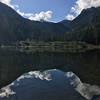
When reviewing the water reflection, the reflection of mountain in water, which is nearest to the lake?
the water reflection

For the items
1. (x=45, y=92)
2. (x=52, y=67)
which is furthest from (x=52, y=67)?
(x=45, y=92)

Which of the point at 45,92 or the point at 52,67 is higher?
the point at 45,92

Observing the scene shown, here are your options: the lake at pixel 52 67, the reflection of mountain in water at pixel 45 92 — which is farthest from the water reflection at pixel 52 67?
the reflection of mountain in water at pixel 45 92

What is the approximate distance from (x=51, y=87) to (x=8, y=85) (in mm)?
5986

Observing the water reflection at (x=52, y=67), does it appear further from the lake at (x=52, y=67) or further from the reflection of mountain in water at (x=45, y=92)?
the reflection of mountain in water at (x=45, y=92)

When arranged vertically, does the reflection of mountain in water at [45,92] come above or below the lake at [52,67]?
above

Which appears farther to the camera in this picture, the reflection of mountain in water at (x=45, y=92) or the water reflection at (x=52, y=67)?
the water reflection at (x=52, y=67)

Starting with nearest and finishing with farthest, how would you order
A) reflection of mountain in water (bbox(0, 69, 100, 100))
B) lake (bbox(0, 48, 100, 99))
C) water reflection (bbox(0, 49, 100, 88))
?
reflection of mountain in water (bbox(0, 69, 100, 100)), lake (bbox(0, 48, 100, 99)), water reflection (bbox(0, 49, 100, 88))

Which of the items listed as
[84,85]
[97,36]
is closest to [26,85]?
[84,85]

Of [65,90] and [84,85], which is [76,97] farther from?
[84,85]

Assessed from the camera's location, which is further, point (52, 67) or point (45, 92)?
point (52, 67)

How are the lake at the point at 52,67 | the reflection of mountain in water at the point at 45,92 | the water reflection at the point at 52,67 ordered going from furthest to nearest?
the water reflection at the point at 52,67 < the lake at the point at 52,67 < the reflection of mountain in water at the point at 45,92

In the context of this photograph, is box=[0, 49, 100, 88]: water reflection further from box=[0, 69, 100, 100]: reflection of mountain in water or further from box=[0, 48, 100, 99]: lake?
box=[0, 69, 100, 100]: reflection of mountain in water

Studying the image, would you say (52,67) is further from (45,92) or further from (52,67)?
(45,92)
